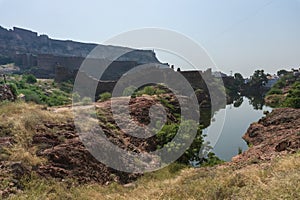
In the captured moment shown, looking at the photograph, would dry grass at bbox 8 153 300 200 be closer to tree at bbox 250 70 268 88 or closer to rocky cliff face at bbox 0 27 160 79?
rocky cliff face at bbox 0 27 160 79

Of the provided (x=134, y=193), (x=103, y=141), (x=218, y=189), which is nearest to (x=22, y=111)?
(x=103, y=141)

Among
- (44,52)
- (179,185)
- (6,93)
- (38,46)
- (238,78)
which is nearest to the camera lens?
(179,185)

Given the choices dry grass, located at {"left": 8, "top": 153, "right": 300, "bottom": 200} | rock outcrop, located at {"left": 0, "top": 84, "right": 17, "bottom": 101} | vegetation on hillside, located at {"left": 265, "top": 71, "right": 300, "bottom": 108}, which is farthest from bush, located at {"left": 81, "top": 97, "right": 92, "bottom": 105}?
vegetation on hillside, located at {"left": 265, "top": 71, "right": 300, "bottom": 108}

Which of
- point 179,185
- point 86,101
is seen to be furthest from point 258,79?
point 179,185

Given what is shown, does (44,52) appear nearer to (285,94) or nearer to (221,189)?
(285,94)

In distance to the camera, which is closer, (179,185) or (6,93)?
(179,185)

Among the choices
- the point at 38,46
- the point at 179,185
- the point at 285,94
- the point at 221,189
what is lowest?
the point at 179,185

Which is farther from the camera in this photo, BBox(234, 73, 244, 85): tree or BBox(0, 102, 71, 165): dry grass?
BBox(234, 73, 244, 85): tree

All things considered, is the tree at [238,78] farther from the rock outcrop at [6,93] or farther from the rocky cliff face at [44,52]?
the rock outcrop at [6,93]

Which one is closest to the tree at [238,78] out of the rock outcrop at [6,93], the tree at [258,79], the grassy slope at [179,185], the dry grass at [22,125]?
the tree at [258,79]

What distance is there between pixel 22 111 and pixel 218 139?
11.4m

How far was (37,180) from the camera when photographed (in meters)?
5.84

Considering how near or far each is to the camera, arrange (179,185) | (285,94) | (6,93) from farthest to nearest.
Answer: (285,94) → (6,93) → (179,185)

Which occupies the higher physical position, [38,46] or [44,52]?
[38,46]
